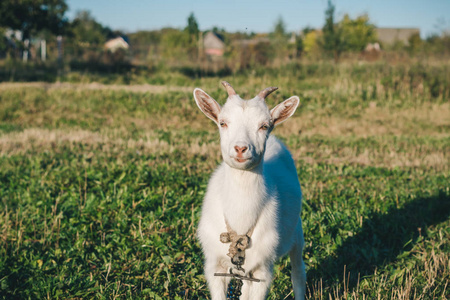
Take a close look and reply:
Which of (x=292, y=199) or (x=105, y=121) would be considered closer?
(x=292, y=199)

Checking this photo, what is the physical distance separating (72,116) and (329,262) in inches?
405

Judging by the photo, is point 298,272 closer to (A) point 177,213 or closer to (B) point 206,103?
(B) point 206,103

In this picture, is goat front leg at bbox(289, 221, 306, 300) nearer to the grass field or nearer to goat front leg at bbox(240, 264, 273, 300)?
the grass field

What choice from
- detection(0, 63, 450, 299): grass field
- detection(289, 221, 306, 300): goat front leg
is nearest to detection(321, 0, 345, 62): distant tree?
detection(0, 63, 450, 299): grass field

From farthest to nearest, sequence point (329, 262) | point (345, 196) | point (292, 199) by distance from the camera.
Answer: point (345, 196)
point (329, 262)
point (292, 199)

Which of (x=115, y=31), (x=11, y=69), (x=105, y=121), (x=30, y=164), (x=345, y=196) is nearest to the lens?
(x=345, y=196)

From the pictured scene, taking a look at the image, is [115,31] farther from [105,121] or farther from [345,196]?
[345,196]

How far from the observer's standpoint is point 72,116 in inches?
500

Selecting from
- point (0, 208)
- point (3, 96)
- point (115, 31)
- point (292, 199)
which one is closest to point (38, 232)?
point (0, 208)

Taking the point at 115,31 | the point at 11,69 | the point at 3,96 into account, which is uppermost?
the point at 115,31

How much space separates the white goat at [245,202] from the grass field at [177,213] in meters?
0.78

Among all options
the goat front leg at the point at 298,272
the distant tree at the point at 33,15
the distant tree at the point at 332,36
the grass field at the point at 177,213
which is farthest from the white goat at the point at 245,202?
the distant tree at the point at 33,15

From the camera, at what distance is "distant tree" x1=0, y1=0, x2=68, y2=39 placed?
2242cm

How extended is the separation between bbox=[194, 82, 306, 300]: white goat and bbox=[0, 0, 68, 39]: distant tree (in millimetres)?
23044
